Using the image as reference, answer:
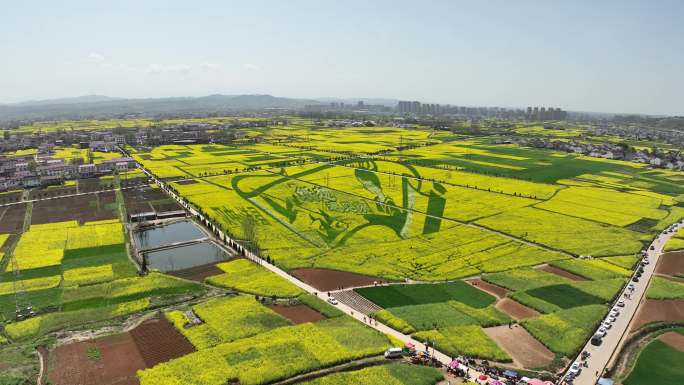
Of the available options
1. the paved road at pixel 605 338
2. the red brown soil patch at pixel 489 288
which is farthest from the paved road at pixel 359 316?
the red brown soil patch at pixel 489 288

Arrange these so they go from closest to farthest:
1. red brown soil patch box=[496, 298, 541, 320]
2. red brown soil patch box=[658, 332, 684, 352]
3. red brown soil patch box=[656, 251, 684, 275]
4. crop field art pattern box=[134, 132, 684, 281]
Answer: red brown soil patch box=[658, 332, 684, 352] < red brown soil patch box=[496, 298, 541, 320] < red brown soil patch box=[656, 251, 684, 275] < crop field art pattern box=[134, 132, 684, 281]

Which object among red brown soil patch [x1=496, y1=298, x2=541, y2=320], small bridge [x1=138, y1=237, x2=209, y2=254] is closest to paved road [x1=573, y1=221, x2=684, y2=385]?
red brown soil patch [x1=496, y1=298, x2=541, y2=320]

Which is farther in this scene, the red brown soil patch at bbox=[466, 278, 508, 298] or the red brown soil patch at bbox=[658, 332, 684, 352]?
the red brown soil patch at bbox=[466, 278, 508, 298]

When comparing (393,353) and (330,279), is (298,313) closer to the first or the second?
(330,279)

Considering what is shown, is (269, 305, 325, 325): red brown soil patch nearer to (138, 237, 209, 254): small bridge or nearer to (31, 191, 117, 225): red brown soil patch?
(138, 237, 209, 254): small bridge

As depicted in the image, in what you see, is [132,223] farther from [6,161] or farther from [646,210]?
[646,210]

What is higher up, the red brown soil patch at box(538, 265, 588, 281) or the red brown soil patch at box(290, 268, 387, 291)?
the red brown soil patch at box(538, 265, 588, 281)
